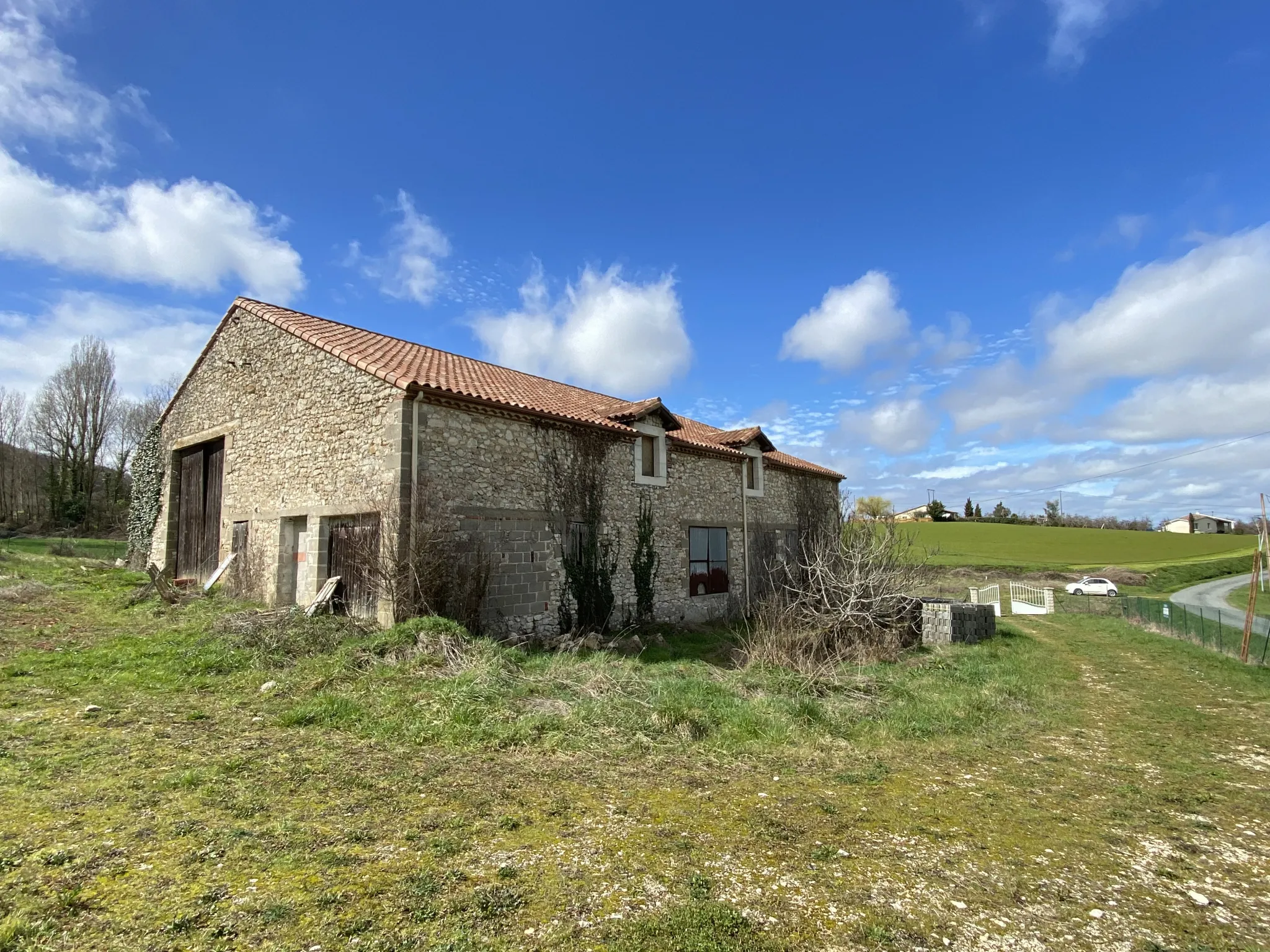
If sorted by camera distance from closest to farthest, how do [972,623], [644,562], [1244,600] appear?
[644,562] → [972,623] → [1244,600]

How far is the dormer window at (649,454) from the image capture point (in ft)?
50.2

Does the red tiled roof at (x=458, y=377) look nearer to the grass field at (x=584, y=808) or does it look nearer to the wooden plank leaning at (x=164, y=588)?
the grass field at (x=584, y=808)

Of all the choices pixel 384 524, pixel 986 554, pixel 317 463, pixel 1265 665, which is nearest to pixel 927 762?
pixel 384 524

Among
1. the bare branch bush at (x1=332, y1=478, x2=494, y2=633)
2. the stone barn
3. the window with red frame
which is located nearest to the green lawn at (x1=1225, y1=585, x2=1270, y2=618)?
the window with red frame

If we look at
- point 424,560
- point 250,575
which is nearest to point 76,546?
point 250,575

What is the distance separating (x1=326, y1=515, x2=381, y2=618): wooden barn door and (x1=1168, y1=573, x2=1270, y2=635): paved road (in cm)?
2797

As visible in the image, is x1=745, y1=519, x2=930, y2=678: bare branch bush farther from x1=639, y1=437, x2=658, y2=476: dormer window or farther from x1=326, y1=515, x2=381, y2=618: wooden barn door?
x1=326, y1=515, x2=381, y2=618: wooden barn door

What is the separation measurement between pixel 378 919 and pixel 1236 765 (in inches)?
339

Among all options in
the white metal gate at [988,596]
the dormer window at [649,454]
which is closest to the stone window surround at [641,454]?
the dormer window at [649,454]

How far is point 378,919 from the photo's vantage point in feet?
10.5

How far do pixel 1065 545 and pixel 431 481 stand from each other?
60.0m

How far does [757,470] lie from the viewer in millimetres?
20031

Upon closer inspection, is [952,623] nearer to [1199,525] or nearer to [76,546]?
[76,546]

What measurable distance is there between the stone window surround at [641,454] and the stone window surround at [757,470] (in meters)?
4.39
